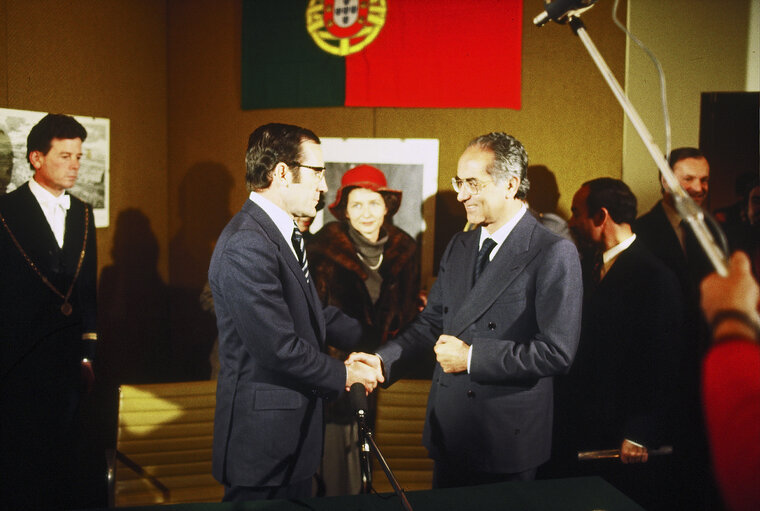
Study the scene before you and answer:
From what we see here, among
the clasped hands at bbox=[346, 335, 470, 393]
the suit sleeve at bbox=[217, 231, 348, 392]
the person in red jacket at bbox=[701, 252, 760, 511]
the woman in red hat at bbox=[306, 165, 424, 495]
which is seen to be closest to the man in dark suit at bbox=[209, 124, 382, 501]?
the suit sleeve at bbox=[217, 231, 348, 392]

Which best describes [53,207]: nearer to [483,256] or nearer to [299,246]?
[299,246]

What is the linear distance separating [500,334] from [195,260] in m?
2.63

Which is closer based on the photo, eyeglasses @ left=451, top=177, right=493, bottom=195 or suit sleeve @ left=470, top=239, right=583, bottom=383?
suit sleeve @ left=470, top=239, right=583, bottom=383

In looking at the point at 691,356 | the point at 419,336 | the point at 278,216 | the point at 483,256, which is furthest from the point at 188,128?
the point at 691,356

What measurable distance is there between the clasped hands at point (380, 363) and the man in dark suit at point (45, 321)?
4.59ft

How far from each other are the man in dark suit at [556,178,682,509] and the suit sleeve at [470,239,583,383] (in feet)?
1.86

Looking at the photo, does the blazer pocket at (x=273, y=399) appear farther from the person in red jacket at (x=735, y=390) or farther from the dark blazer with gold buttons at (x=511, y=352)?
the person in red jacket at (x=735, y=390)

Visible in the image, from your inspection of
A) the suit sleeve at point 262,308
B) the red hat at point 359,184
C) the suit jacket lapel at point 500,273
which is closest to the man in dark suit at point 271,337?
the suit sleeve at point 262,308

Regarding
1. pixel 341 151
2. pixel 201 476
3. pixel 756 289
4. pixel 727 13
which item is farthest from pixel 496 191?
pixel 201 476

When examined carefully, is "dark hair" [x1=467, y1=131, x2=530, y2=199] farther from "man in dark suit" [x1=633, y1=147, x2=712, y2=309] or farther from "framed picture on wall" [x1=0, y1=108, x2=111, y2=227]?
"framed picture on wall" [x1=0, y1=108, x2=111, y2=227]

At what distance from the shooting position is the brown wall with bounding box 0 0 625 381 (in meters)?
3.45

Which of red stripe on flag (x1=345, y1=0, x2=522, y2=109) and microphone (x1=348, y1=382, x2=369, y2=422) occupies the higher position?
red stripe on flag (x1=345, y1=0, x2=522, y2=109)

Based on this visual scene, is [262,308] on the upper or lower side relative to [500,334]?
upper

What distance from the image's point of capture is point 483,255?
7.77ft
